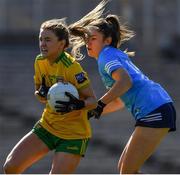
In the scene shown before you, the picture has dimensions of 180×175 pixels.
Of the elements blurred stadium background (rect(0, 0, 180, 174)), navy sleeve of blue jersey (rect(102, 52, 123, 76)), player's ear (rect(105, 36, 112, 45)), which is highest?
player's ear (rect(105, 36, 112, 45))

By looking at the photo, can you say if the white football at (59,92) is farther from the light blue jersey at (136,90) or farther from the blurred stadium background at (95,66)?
the blurred stadium background at (95,66)

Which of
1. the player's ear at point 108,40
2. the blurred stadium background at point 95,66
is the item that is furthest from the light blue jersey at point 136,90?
the blurred stadium background at point 95,66

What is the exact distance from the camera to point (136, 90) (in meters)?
6.98

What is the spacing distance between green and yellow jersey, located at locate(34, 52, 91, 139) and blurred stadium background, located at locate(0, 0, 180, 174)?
A: 8041 mm

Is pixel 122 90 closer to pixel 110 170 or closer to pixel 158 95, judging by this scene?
pixel 158 95

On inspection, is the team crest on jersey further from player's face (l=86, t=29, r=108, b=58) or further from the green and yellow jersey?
player's face (l=86, t=29, r=108, b=58)

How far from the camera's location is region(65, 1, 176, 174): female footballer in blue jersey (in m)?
6.87

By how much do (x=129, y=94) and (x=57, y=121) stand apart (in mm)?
585

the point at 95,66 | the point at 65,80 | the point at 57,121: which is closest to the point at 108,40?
the point at 65,80

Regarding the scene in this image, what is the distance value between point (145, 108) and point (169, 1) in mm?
14481

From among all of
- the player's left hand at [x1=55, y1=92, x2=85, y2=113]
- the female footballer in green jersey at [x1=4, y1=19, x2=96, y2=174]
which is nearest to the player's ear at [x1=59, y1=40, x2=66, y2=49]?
the female footballer in green jersey at [x1=4, y1=19, x2=96, y2=174]

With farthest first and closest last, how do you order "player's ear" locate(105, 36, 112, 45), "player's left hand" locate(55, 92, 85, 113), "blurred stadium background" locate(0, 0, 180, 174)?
"blurred stadium background" locate(0, 0, 180, 174)
"player's ear" locate(105, 36, 112, 45)
"player's left hand" locate(55, 92, 85, 113)

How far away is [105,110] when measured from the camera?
7422 millimetres

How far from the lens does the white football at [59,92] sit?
6.92 m
